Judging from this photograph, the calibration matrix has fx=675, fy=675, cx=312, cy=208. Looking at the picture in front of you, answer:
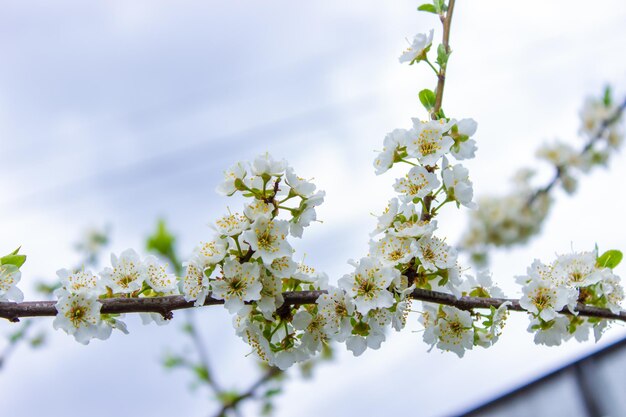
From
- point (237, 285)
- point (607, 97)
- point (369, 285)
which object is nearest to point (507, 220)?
point (607, 97)

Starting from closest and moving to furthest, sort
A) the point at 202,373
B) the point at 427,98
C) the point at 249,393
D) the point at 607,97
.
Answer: the point at 427,98
the point at 249,393
the point at 202,373
the point at 607,97

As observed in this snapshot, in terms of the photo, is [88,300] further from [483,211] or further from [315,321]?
[483,211]

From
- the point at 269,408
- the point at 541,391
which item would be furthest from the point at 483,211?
the point at 541,391

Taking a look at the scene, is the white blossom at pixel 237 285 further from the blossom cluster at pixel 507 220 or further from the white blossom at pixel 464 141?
the blossom cluster at pixel 507 220

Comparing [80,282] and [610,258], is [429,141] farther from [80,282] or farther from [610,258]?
[80,282]

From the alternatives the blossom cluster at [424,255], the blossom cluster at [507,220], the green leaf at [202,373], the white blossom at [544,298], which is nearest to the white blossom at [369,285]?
the blossom cluster at [424,255]

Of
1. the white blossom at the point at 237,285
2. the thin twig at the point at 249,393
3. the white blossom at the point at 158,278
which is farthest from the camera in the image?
the thin twig at the point at 249,393
